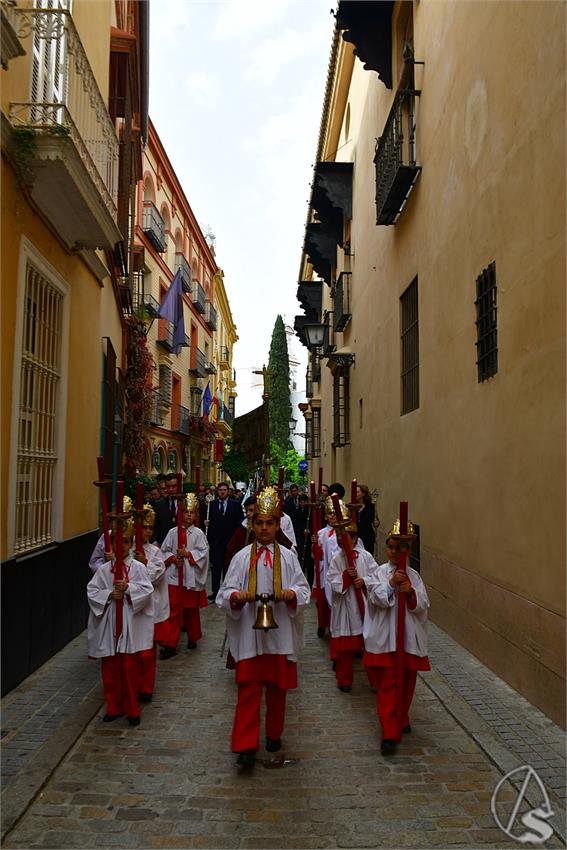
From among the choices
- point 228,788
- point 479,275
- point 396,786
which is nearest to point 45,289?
point 479,275

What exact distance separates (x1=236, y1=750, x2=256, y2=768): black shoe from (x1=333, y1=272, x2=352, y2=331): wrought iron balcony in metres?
13.9

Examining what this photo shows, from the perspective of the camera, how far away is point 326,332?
21.7 meters

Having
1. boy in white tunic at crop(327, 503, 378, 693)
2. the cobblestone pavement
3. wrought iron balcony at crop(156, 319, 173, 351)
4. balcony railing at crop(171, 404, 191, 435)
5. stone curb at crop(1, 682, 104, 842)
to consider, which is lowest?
the cobblestone pavement

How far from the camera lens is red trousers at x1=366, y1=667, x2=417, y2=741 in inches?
189

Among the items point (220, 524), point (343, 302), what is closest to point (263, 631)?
point (220, 524)

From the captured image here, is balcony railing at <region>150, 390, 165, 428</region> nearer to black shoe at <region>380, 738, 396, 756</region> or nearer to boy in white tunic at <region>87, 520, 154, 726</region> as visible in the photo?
boy in white tunic at <region>87, 520, 154, 726</region>

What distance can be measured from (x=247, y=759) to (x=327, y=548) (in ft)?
11.9

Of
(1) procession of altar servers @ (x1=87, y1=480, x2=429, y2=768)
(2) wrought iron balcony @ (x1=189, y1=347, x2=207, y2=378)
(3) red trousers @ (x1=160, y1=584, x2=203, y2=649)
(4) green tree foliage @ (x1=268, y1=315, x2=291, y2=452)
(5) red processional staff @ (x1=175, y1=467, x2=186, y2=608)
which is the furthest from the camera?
(4) green tree foliage @ (x1=268, y1=315, x2=291, y2=452)

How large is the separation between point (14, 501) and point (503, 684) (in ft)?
15.6

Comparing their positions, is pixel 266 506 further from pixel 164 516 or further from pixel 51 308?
pixel 164 516

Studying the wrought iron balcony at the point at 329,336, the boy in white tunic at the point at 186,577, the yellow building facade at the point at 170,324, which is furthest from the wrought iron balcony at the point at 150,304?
the boy in white tunic at the point at 186,577

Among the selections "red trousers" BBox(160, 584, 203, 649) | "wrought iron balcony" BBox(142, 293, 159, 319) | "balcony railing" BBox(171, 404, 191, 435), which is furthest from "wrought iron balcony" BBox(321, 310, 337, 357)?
"red trousers" BBox(160, 584, 203, 649)

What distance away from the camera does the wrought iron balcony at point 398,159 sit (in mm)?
9938

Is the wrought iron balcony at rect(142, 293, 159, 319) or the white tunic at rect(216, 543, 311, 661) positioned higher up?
the wrought iron balcony at rect(142, 293, 159, 319)
